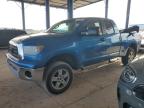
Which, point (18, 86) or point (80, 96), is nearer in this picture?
point (80, 96)

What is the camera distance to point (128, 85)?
6.43 ft

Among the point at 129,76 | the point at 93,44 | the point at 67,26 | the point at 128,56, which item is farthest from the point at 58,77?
the point at 128,56

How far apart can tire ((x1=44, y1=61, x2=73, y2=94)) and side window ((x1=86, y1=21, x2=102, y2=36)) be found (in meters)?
1.04

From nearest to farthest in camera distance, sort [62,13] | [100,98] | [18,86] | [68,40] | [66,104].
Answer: [66,104]
[100,98]
[68,40]
[18,86]
[62,13]

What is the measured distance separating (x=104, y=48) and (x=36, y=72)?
208 centimetres

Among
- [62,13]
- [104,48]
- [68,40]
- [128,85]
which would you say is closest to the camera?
[128,85]

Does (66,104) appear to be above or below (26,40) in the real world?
below

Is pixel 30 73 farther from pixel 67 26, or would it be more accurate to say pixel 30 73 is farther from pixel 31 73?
pixel 67 26

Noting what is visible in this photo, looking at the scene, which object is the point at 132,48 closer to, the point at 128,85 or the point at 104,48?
the point at 104,48

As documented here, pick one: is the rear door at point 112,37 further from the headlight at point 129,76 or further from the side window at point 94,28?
the headlight at point 129,76

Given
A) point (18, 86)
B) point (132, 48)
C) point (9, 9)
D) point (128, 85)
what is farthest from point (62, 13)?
point (128, 85)

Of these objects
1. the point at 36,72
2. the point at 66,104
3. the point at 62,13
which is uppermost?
the point at 62,13

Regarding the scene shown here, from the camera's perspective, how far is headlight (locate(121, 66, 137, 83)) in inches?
78.2

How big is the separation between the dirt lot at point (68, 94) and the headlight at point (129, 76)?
1.02 m
